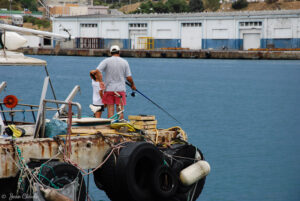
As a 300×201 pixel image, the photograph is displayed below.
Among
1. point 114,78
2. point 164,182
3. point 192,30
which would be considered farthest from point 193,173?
point 192,30

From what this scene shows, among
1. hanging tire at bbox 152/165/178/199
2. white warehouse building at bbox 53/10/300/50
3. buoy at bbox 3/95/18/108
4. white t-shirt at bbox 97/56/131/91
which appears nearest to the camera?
hanging tire at bbox 152/165/178/199

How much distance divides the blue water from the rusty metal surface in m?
3.49

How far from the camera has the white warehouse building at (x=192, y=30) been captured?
85.0m

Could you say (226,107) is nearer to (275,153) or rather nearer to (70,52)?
(275,153)

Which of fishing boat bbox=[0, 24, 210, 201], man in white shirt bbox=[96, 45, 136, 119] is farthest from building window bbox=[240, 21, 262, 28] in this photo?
fishing boat bbox=[0, 24, 210, 201]

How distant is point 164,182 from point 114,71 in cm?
301

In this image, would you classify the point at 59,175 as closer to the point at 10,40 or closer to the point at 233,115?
the point at 10,40

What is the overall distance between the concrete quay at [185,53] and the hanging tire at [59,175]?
7097cm

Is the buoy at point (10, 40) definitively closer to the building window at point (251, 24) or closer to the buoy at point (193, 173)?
the buoy at point (193, 173)

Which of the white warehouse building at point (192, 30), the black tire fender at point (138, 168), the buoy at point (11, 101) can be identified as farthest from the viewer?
the white warehouse building at point (192, 30)

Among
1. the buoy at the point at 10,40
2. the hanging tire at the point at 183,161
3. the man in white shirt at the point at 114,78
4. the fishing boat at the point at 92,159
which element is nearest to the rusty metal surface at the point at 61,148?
the fishing boat at the point at 92,159

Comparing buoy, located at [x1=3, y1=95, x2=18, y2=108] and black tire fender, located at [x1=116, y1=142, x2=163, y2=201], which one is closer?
black tire fender, located at [x1=116, y1=142, x2=163, y2=201]

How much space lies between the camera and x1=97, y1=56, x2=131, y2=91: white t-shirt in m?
12.2

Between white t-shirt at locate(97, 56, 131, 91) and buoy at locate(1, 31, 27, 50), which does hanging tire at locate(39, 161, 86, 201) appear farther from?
white t-shirt at locate(97, 56, 131, 91)
